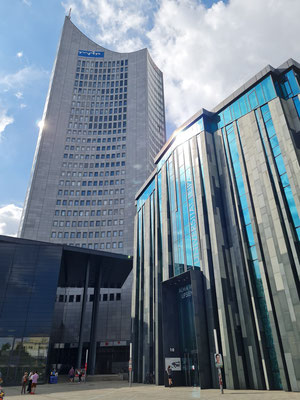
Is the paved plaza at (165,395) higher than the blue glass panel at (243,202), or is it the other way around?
the blue glass panel at (243,202)

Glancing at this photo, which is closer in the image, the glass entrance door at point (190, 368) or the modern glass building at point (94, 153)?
the glass entrance door at point (190, 368)

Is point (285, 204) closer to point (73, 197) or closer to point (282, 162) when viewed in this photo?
point (282, 162)

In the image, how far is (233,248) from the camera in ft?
97.6

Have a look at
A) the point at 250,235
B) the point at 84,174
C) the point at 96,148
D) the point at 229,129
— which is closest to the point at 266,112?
the point at 229,129

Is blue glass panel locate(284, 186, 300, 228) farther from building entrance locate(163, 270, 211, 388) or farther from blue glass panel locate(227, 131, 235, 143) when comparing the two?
building entrance locate(163, 270, 211, 388)

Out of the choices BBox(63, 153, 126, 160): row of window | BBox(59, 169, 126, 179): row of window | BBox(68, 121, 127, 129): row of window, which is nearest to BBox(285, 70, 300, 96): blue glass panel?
→ BBox(59, 169, 126, 179): row of window

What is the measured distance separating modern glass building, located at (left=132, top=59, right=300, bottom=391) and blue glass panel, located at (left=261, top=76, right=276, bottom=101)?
0.14m

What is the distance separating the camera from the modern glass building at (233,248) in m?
24.1

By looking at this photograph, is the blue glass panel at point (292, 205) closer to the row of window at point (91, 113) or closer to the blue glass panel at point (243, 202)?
the blue glass panel at point (243, 202)

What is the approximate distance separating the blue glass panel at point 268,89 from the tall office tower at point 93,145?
196 feet

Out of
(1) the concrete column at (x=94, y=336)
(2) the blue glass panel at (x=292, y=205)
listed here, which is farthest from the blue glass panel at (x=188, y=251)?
(1) the concrete column at (x=94, y=336)

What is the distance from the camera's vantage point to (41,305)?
1555 inches

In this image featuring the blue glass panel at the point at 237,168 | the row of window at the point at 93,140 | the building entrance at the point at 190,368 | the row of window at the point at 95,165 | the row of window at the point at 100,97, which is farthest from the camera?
the row of window at the point at 100,97

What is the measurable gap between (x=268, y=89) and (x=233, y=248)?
1815 centimetres
